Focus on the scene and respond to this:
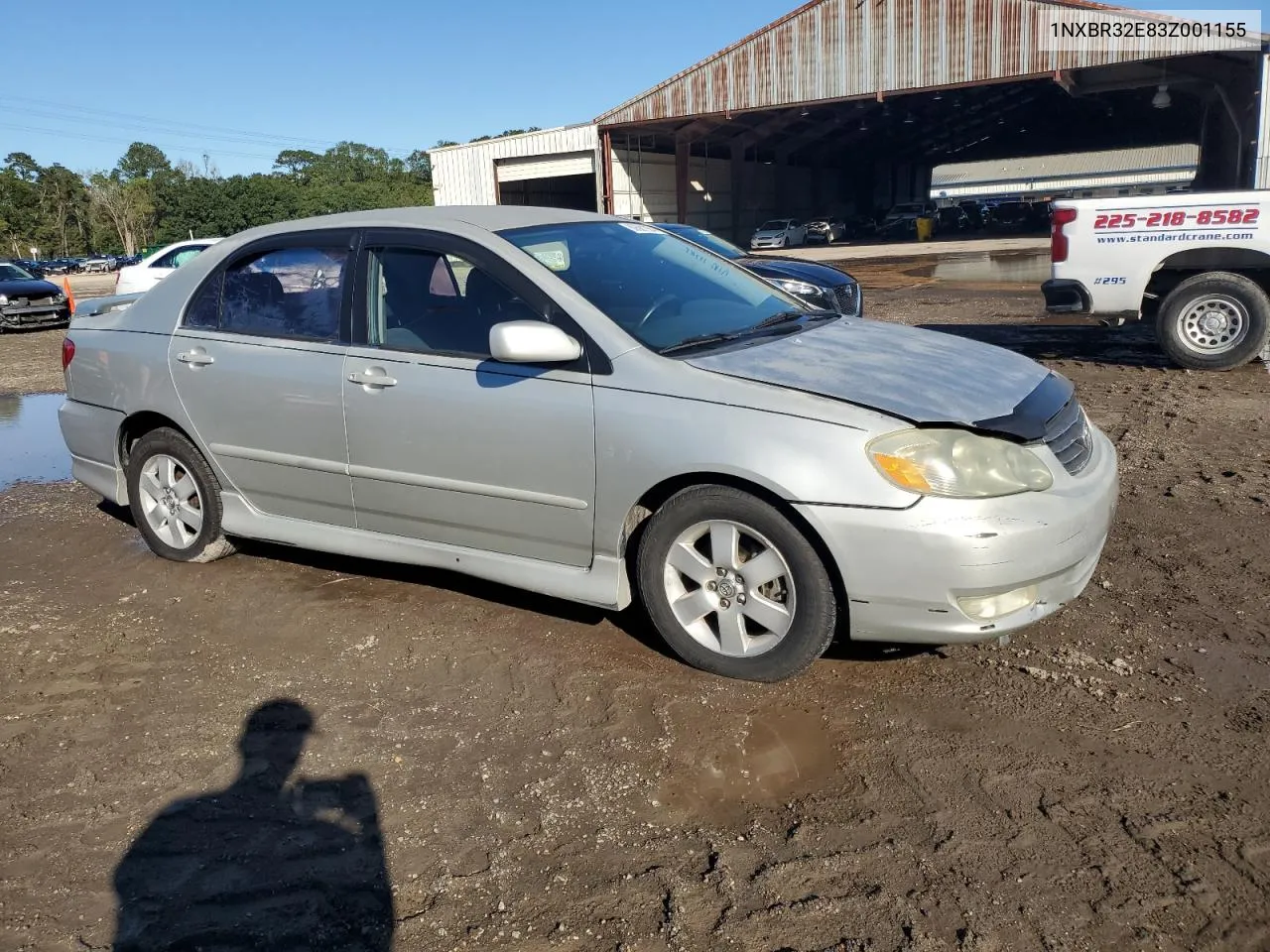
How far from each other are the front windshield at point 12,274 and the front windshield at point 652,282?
18890 millimetres

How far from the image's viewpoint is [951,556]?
10.5ft

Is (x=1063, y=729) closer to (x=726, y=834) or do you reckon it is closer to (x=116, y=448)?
(x=726, y=834)

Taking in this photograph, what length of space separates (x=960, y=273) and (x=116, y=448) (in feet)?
68.3

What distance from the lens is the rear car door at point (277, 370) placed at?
14.6ft

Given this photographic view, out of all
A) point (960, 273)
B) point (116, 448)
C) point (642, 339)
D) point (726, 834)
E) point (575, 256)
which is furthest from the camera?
point (960, 273)

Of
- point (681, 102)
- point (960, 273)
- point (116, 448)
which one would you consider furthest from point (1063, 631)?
point (681, 102)

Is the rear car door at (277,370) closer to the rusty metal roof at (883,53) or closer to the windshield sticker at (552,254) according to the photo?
the windshield sticker at (552,254)

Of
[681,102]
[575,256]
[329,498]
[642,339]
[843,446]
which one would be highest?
[681,102]

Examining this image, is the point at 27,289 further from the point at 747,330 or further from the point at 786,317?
the point at 747,330

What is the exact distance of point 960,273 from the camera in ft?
75.5

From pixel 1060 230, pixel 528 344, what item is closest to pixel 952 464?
pixel 528 344

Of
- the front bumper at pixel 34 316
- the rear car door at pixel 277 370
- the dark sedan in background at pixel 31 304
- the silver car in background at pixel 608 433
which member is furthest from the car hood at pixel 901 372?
Answer: the dark sedan in background at pixel 31 304

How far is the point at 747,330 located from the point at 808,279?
6.19m

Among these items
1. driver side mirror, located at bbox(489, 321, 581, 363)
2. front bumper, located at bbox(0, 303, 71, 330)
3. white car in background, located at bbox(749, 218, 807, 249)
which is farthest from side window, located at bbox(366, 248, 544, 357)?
white car in background, located at bbox(749, 218, 807, 249)
